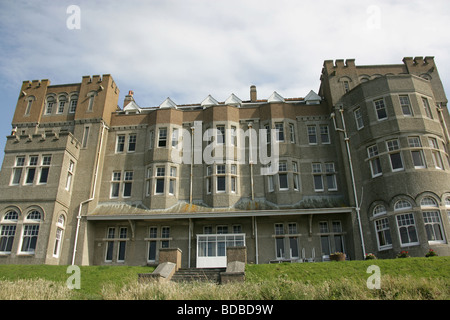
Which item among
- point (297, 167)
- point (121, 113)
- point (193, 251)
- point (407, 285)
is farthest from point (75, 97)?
point (407, 285)

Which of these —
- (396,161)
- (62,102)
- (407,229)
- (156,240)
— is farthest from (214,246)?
(62,102)

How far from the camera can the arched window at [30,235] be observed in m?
24.3

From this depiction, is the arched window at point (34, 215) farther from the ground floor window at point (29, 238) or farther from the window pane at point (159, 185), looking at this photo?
the window pane at point (159, 185)

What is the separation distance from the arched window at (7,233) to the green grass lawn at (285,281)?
3112 millimetres

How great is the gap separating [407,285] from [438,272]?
5.43 m

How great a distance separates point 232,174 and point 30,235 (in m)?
14.0

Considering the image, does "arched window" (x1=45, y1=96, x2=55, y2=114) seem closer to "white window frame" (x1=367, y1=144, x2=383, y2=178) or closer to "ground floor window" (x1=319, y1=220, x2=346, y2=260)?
"ground floor window" (x1=319, y1=220, x2=346, y2=260)

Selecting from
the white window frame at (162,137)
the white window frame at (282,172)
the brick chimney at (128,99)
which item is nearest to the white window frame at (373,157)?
the white window frame at (282,172)

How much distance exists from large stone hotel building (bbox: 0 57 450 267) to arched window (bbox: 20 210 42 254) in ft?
0.23

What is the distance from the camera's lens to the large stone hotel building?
2420 cm

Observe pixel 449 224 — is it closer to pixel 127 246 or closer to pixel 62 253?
Answer: pixel 127 246

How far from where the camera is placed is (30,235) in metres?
24.5

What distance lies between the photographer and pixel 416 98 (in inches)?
1015
